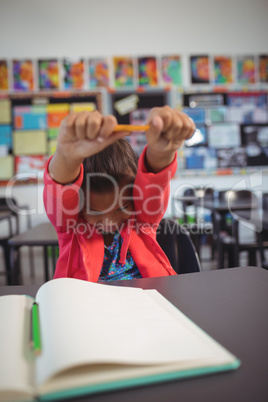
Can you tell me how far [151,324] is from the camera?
398 mm

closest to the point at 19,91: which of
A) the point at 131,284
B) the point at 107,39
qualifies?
the point at 107,39

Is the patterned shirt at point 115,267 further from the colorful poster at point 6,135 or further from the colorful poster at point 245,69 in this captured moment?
the colorful poster at point 245,69

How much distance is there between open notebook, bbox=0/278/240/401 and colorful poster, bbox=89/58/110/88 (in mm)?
3878

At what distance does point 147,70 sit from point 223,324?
403 centimetres

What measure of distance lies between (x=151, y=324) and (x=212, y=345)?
7 cm

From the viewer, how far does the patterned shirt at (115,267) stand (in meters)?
0.84

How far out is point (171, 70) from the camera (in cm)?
410

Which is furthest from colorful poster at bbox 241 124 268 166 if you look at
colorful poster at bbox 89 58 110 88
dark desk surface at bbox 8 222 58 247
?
dark desk surface at bbox 8 222 58 247

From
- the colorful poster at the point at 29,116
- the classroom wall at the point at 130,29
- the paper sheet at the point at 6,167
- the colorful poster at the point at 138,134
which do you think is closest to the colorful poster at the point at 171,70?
the classroom wall at the point at 130,29

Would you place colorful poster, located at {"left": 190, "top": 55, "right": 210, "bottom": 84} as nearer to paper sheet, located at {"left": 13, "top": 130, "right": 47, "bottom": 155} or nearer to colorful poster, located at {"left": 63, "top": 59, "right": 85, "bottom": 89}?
colorful poster, located at {"left": 63, "top": 59, "right": 85, "bottom": 89}

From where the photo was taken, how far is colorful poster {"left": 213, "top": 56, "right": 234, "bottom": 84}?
13.6 ft

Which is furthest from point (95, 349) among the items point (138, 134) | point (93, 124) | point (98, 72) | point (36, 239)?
point (98, 72)

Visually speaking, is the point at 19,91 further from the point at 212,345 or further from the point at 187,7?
the point at 212,345

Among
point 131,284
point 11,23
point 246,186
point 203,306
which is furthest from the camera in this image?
point 246,186
